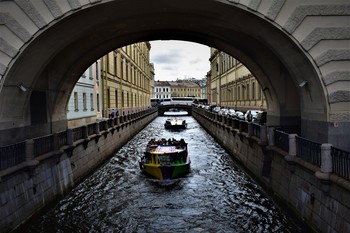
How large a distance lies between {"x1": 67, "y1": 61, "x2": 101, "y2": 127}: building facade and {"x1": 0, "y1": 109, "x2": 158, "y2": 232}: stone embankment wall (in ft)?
10.2

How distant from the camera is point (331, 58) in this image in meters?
12.7

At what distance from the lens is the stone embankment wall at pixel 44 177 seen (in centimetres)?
1176

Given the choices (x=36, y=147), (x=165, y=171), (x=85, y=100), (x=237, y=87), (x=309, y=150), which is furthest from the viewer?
(x=237, y=87)

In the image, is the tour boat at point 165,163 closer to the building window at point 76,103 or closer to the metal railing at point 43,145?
the metal railing at point 43,145

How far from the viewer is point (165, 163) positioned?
830 inches

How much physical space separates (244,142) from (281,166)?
8189mm

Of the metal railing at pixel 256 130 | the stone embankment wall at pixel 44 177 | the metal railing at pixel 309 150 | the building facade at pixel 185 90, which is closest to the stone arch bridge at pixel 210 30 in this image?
the metal railing at pixel 309 150

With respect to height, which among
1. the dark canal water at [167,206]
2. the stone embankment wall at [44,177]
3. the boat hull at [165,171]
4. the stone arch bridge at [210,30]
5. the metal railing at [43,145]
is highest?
the stone arch bridge at [210,30]

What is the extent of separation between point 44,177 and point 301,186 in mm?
9560

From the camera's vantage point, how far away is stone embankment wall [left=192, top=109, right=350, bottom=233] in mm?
9633

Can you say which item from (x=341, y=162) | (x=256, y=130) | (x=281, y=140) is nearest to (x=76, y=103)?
(x=256, y=130)

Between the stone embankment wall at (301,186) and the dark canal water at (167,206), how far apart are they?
603mm

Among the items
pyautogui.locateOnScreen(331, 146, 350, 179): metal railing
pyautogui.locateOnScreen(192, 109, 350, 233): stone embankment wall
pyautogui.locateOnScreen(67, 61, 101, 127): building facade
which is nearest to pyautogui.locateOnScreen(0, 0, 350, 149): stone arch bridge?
pyautogui.locateOnScreen(192, 109, 350, 233): stone embankment wall

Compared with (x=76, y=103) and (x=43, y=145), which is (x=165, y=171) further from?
(x=76, y=103)
